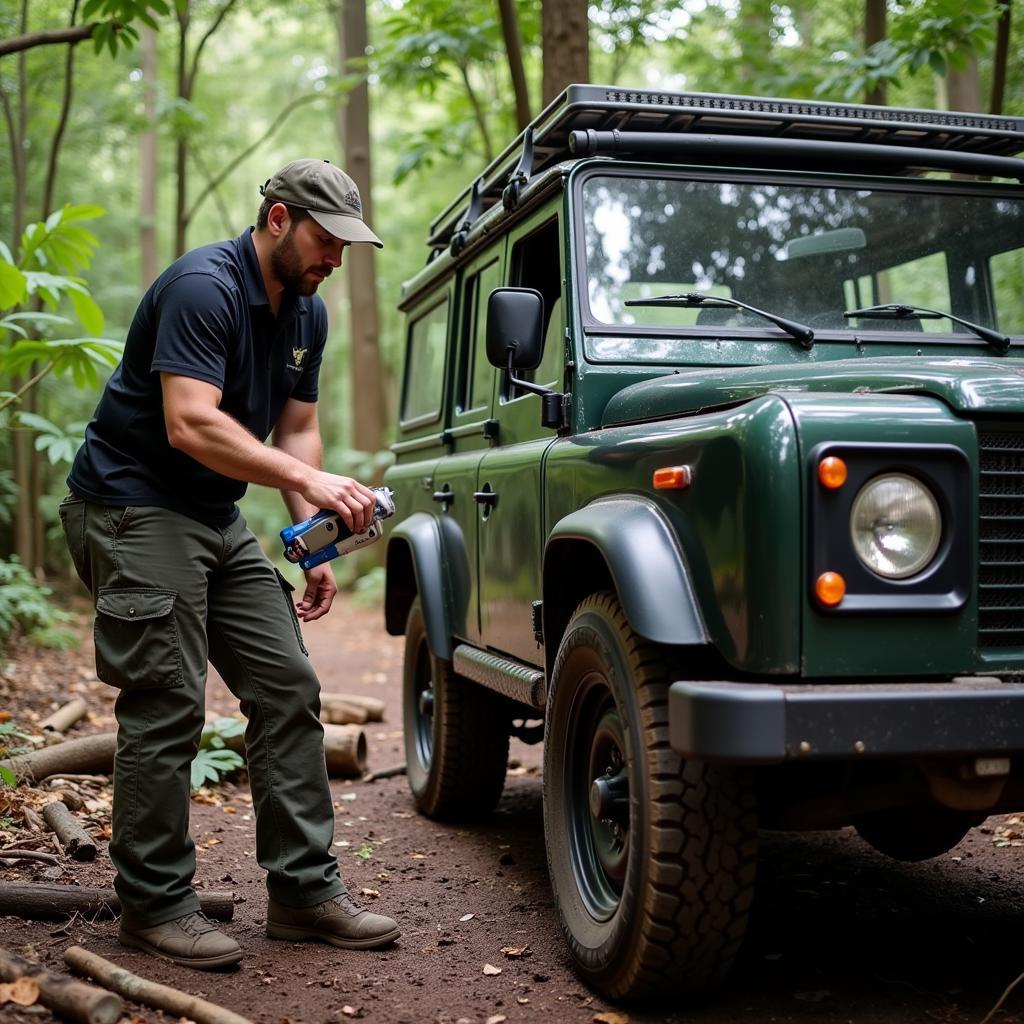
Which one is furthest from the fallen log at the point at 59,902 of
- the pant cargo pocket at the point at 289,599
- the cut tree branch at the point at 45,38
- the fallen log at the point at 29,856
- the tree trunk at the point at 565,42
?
the tree trunk at the point at 565,42

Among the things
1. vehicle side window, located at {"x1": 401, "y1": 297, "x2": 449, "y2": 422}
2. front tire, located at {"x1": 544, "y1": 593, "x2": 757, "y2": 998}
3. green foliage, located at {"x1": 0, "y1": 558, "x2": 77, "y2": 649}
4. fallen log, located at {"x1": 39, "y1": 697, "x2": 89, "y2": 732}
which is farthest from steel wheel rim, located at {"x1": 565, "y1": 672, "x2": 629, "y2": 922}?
green foliage, located at {"x1": 0, "y1": 558, "x2": 77, "y2": 649}

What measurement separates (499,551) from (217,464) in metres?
1.37

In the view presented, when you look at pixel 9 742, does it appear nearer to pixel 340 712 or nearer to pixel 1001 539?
pixel 340 712

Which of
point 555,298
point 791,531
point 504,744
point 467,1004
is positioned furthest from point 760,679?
point 504,744

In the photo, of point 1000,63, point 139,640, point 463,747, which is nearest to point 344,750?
point 463,747

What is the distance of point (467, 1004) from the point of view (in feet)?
10.3

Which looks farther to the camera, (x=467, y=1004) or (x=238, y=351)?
(x=238, y=351)

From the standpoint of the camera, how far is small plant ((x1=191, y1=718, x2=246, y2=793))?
5449mm

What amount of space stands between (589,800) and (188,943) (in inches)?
48.0

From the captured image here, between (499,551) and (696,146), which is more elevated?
(696,146)

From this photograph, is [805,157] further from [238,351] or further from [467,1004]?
[467,1004]

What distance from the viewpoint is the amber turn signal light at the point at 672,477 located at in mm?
2779

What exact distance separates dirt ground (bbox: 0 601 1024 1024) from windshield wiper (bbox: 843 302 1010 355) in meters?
1.89

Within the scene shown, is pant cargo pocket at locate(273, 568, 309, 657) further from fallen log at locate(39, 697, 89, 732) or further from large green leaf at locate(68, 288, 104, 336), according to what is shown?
fallen log at locate(39, 697, 89, 732)
